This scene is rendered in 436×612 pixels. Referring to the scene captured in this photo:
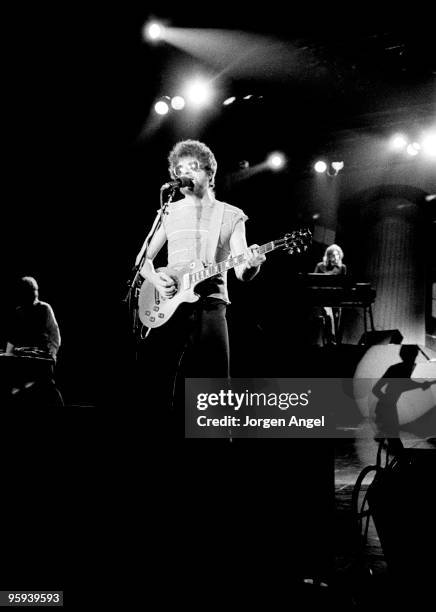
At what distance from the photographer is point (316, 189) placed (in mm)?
9562

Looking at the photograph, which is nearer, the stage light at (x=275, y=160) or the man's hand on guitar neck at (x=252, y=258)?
the man's hand on guitar neck at (x=252, y=258)

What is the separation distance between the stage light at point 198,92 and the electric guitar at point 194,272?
360 cm

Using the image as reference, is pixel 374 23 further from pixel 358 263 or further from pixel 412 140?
pixel 358 263

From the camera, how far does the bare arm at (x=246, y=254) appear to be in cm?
305

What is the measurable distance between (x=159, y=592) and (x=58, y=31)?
19.8 ft

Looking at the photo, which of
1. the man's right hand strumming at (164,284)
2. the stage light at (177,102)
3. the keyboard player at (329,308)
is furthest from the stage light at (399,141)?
the man's right hand strumming at (164,284)

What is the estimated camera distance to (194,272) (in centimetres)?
315

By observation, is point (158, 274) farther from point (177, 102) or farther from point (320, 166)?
point (320, 166)

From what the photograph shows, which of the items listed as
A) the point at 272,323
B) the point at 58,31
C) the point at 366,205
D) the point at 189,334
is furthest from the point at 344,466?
the point at 366,205

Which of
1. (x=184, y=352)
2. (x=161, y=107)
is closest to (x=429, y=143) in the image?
(x=161, y=107)

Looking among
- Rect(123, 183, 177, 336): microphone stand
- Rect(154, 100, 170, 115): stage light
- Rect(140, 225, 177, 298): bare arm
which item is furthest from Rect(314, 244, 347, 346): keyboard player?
Rect(140, 225, 177, 298): bare arm

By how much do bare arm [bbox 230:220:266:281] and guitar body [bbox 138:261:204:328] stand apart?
0.75ft

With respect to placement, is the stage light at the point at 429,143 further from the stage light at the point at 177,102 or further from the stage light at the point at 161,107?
the stage light at the point at 161,107

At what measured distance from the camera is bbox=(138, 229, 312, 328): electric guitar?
10.1 ft
